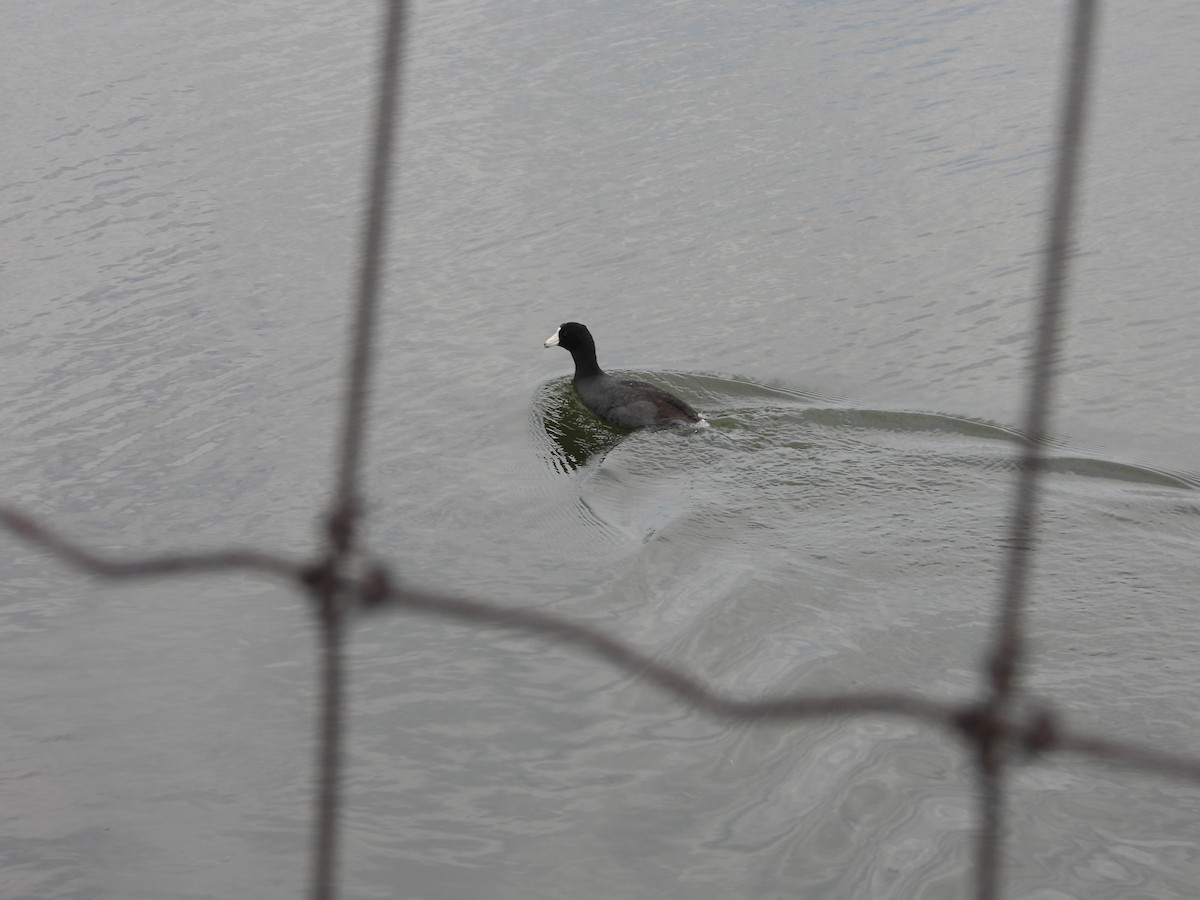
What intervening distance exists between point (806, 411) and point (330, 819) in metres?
→ 6.72

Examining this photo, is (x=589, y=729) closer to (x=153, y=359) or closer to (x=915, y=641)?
(x=915, y=641)

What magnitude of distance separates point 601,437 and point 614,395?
298mm

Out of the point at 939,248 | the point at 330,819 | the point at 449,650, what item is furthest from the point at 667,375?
the point at 330,819

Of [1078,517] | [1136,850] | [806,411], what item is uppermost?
[806,411]

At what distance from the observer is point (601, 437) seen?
883 cm

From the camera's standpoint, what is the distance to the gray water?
5121 mm

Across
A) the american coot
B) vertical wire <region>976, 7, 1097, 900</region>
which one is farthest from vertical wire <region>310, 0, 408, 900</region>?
the american coot

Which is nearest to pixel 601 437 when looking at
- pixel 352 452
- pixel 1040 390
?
pixel 352 452

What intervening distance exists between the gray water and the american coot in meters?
0.15

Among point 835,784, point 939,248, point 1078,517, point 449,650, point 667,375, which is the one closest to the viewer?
point 835,784

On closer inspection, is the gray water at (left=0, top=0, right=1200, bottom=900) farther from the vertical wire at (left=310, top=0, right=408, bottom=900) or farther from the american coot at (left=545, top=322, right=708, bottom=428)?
the vertical wire at (left=310, top=0, right=408, bottom=900)

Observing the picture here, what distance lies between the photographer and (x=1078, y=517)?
692cm

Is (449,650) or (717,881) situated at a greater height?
(449,650)

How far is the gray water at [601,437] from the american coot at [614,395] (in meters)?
0.15
